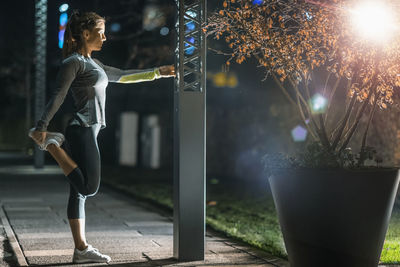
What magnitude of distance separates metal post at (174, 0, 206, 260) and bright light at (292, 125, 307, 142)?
7951 mm

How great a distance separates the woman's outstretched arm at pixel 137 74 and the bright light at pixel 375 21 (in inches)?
66.7

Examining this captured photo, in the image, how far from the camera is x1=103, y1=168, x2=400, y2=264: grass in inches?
Answer: 288

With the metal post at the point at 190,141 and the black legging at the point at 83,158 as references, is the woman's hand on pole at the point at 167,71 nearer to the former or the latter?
the metal post at the point at 190,141

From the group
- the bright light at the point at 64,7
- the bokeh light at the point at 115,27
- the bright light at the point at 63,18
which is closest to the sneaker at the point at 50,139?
the bright light at the point at 63,18

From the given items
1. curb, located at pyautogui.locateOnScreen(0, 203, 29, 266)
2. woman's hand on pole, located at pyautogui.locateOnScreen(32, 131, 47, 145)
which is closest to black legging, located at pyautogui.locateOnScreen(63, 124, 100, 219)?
woman's hand on pole, located at pyautogui.locateOnScreen(32, 131, 47, 145)

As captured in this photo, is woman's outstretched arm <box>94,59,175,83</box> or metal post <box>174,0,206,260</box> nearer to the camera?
metal post <box>174,0,206,260</box>

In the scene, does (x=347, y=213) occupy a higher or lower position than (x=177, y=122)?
lower

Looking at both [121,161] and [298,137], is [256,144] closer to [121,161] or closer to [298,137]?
[298,137]

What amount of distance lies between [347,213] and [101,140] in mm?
21413

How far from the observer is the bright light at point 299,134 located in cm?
1400

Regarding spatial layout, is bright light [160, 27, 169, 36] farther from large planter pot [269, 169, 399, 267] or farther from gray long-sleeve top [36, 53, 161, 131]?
large planter pot [269, 169, 399, 267]

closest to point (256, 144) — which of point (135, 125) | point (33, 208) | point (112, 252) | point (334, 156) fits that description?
point (33, 208)

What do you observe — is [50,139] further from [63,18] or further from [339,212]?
[63,18]

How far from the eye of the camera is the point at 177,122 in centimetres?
622
